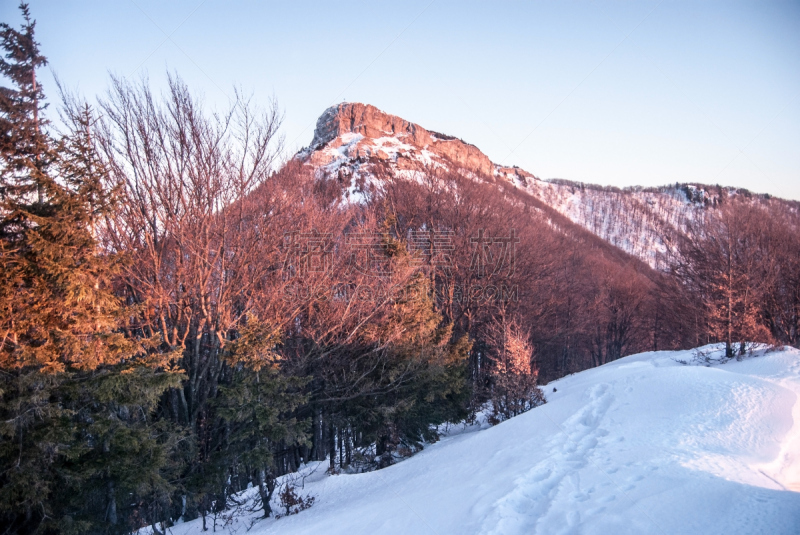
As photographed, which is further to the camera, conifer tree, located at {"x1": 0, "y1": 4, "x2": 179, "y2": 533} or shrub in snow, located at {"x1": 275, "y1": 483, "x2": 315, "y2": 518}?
shrub in snow, located at {"x1": 275, "y1": 483, "x2": 315, "y2": 518}

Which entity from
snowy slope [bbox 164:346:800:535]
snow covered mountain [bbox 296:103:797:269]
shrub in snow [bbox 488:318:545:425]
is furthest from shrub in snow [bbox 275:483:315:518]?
snow covered mountain [bbox 296:103:797:269]

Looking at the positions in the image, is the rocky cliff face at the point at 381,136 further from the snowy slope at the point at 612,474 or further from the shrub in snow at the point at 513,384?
the snowy slope at the point at 612,474

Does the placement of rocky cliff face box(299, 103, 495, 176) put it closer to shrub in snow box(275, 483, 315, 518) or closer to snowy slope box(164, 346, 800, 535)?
snowy slope box(164, 346, 800, 535)

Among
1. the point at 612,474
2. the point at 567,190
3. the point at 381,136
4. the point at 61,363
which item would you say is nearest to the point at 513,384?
the point at 612,474

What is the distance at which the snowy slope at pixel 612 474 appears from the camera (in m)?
4.13

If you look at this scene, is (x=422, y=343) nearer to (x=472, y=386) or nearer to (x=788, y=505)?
(x=472, y=386)

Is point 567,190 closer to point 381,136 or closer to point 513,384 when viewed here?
point 381,136

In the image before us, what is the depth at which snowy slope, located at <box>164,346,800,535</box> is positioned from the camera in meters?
4.13

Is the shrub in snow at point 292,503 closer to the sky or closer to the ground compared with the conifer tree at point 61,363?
closer to the ground

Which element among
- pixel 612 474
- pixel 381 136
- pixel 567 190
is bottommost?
pixel 612 474

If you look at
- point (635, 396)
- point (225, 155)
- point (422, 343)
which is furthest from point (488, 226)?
point (225, 155)

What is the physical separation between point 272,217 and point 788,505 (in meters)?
10.7

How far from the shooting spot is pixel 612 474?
521cm

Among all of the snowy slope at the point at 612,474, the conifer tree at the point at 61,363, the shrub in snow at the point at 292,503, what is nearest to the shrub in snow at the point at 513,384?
the snowy slope at the point at 612,474
